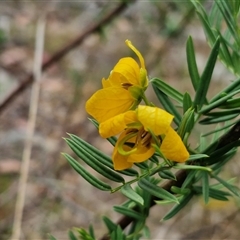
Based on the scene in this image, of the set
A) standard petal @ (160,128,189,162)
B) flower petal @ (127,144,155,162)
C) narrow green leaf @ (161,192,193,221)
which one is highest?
flower petal @ (127,144,155,162)

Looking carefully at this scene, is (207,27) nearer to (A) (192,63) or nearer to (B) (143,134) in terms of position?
(A) (192,63)

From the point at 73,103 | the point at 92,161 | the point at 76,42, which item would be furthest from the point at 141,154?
the point at 73,103

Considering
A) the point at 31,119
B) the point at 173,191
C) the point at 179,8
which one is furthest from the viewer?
the point at 179,8

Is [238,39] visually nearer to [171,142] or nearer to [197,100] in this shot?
[197,100]

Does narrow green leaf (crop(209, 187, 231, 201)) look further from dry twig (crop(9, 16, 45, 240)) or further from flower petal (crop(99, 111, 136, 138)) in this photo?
dry twig (crop(9, 16, 45, 240))

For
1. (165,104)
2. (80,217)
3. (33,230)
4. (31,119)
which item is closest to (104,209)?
(80,217)

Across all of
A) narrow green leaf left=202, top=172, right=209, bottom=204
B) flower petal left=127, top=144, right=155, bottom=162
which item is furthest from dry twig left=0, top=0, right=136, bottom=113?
flower petal left=127, top=144, right=155, bottom=162

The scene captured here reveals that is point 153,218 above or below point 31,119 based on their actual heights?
below
